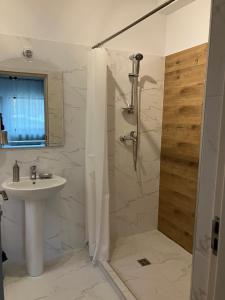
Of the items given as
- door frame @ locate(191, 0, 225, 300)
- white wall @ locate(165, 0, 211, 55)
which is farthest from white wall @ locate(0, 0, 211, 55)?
door frame @ locate(191, 0, 225, 300)

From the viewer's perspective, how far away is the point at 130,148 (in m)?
2.73

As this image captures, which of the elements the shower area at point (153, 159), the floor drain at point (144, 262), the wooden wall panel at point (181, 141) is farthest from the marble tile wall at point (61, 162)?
the wooden wall panel at point (181, 141)

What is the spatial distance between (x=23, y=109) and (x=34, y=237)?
3.70ft

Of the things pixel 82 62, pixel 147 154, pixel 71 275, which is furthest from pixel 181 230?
pixel 82 62

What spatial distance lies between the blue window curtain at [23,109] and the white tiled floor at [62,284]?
1192 millimetres

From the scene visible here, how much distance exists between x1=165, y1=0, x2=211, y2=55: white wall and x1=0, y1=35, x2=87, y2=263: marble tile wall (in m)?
0.97

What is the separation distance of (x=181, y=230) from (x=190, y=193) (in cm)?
45

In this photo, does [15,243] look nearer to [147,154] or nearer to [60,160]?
[60,160]

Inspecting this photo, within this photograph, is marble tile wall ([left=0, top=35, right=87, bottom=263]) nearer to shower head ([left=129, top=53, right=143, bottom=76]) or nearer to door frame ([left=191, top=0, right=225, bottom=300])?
shower head ([left=129, top=53, right=143, bottom=76])

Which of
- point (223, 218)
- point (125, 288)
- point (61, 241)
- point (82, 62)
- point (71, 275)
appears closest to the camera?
point (223, 218)

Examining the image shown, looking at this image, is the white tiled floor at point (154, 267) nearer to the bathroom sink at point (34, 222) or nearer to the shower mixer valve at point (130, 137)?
the bathroom sink at point (34, 222)

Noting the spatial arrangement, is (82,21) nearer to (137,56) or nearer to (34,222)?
(137,56)

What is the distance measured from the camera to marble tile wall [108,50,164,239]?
8.47 feet

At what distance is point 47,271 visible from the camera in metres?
2.26
